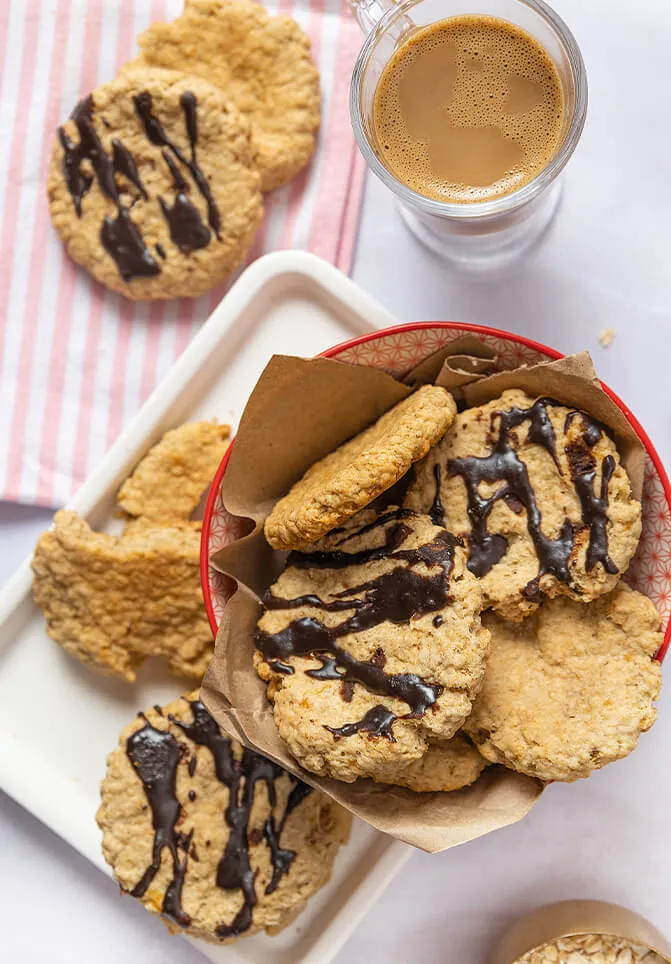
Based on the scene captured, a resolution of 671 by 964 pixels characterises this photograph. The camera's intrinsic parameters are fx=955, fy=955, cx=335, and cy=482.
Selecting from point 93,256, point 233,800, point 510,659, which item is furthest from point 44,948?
point 93,256

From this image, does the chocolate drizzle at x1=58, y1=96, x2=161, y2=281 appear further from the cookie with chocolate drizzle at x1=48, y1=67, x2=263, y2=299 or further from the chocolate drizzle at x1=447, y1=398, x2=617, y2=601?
the chocolate drizzle at x1=447, y1=398, x2=617, y2=601

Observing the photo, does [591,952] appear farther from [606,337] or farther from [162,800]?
[606,337]

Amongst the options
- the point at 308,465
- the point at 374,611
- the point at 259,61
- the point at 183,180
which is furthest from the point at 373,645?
the point at 259,61

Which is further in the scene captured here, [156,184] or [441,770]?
[156,184]

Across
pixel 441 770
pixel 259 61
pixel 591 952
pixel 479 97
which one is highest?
pixel 479 97

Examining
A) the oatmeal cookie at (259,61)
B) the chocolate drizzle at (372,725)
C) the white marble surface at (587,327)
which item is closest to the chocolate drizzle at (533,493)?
the chocolate drizzle at (372,725)

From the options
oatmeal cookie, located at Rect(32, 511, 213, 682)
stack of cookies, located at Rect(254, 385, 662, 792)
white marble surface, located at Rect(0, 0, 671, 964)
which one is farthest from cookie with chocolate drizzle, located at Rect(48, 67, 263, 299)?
stack of cookies, located at Rect(254, 385, 662, 792)
